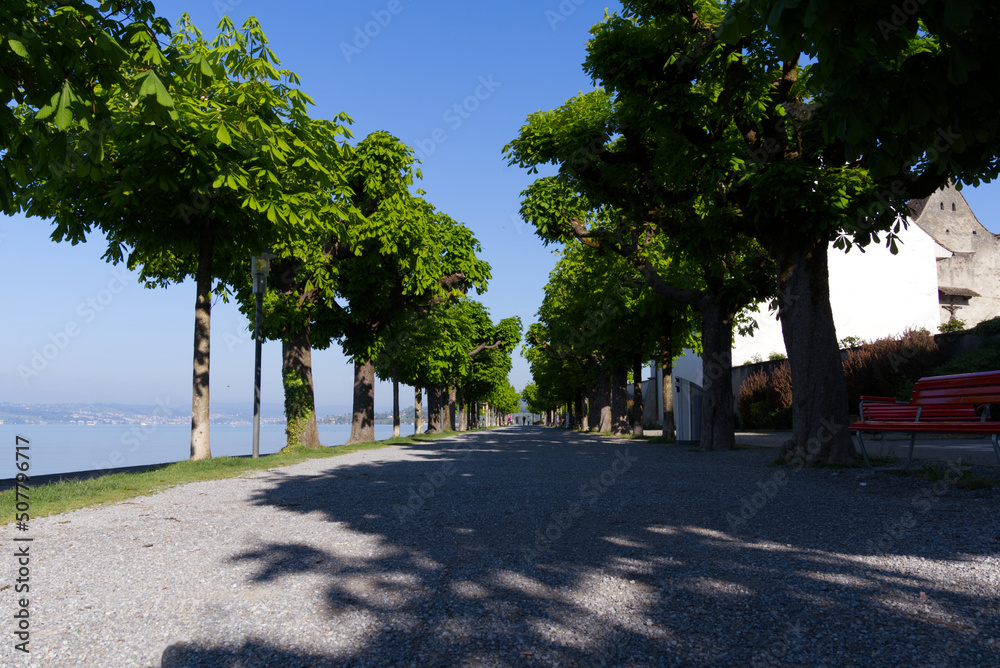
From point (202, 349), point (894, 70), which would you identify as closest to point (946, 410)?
point (894, 70)

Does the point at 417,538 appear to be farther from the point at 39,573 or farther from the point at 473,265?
the point at 473,265

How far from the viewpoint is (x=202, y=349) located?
38.3 feet

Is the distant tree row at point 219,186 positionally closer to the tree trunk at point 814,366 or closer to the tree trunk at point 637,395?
the tree trunk at point 637,395

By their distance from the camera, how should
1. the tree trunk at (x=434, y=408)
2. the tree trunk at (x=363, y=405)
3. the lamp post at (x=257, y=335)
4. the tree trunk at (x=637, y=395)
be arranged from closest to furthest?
the lamp post at (x=257, y=335), the tree trunk at (x=363, y=405), the tree trunk at (x=637, y=395), the tree trunk at (x=434, y=408)

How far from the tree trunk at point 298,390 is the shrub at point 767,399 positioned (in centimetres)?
1743

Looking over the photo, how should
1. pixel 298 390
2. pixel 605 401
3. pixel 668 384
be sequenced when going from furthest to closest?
pixel 605 401, pixel 668 384, pixel 298 390

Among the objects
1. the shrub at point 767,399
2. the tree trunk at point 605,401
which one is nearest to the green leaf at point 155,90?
the shrub at point 767,399

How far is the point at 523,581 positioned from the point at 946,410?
682 cm

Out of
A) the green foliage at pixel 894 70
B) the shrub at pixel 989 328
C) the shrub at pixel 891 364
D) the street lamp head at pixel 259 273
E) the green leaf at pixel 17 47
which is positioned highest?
the street lamp head at pixel 259 273

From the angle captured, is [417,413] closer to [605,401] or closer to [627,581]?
[605,401]

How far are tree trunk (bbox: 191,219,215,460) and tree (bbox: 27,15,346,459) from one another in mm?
19

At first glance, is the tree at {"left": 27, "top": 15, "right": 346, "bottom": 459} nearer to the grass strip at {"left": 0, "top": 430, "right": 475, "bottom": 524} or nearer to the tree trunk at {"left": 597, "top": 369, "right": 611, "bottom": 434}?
the grass strip at {"left": 0, "top": 430, "right": 475, "bottom": 524}

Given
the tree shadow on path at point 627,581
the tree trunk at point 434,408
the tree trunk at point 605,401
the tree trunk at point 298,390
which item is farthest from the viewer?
the tree trunk at point 434,408

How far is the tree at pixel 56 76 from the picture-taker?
3711 mm
